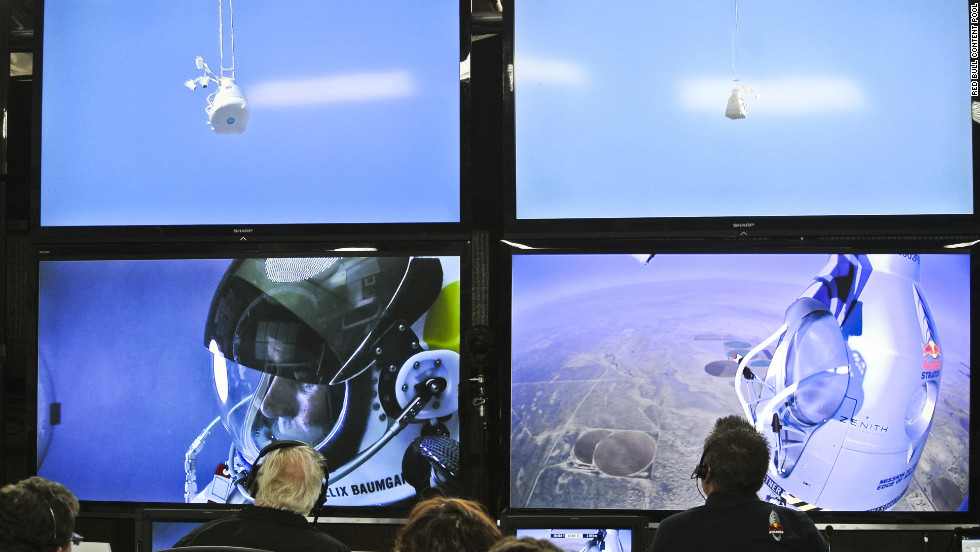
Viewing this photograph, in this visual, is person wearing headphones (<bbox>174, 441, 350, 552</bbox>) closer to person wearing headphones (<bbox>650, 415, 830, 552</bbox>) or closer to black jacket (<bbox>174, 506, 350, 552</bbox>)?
black jacket (<bbox>174, 506, 350, 552</bbox>)

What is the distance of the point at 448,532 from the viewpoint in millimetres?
1724

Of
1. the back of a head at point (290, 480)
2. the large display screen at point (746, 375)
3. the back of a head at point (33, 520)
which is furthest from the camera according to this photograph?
the large display screen at point (746, 375)

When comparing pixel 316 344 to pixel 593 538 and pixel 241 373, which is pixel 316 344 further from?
pixel 593 538

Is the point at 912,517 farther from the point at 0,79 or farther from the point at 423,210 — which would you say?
the point at 0,79

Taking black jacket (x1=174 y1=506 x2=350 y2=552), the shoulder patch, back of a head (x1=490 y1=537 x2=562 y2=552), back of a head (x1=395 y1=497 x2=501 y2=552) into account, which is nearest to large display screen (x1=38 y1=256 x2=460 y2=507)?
black jacket (x1=174 y1=506 x2=350 y2=552)

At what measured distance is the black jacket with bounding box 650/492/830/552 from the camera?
7.42ft

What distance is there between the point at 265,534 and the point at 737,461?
1.18 meters

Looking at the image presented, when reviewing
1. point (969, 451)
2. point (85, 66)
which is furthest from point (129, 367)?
point (969, 451)

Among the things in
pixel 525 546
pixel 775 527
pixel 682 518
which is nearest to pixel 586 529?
pixel 682 518

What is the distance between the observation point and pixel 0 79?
11.6ft

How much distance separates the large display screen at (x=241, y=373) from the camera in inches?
130

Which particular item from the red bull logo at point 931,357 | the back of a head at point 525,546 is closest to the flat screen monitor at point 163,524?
the back of a head at point 525,546

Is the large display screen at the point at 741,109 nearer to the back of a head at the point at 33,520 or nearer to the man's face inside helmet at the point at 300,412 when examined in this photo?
the man's face inside helmet at the point at 300,412

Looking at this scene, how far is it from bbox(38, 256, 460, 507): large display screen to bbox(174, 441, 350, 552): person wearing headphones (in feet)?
2.65
